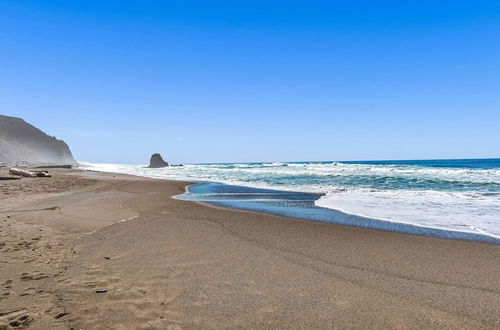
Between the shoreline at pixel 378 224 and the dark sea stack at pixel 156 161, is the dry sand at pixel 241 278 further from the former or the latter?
the dark sea stack at pixel 156 161

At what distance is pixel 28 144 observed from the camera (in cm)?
14412

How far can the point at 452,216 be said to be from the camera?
35.2ft

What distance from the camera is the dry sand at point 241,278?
3.78 meters

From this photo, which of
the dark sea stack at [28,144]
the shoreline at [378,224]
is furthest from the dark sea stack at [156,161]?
the shoreline at [378,224]

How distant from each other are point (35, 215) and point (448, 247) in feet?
39.8

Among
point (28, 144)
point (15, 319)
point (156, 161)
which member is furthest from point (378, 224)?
point (28, 144)

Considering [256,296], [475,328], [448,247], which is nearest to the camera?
[475,328]

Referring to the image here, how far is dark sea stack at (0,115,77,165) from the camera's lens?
12750 centimetres

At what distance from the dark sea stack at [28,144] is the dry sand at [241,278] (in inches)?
5623

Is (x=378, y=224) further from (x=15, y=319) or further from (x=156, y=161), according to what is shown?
(x=156, y=161)

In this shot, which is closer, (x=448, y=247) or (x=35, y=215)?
(x=448, y=247)

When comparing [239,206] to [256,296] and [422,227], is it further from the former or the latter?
[256,296]

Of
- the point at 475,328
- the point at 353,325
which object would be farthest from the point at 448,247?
the point at 353,325

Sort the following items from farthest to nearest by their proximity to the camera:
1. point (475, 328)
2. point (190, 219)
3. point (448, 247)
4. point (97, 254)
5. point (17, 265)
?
point (190, 219), point (448, 247), point (97, 254), point (17, 265), point (475, 328)
